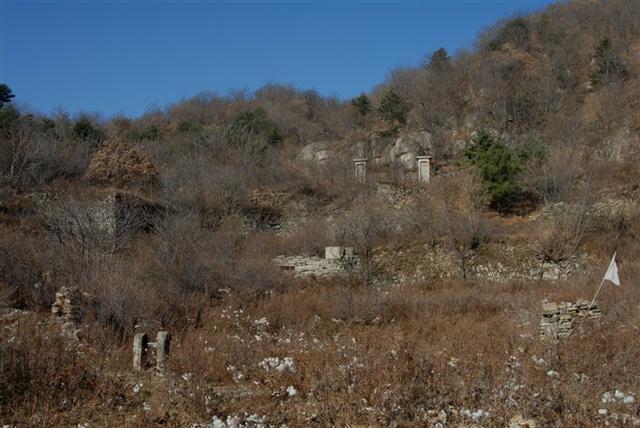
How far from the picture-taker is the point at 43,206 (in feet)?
61.7

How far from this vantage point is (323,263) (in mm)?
19594

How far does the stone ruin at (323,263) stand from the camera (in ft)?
63.4

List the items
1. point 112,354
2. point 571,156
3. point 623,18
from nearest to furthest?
point 112,354 → point 571,156 → point 623,18

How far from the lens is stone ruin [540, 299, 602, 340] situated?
11375 millimetres

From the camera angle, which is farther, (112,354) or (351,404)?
(112,354)

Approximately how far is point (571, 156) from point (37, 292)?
2592 cm

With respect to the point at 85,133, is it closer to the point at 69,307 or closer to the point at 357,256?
the point at 357,256

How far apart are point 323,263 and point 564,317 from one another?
9137 mm

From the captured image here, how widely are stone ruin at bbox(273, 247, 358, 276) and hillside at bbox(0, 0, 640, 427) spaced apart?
0.33 feet

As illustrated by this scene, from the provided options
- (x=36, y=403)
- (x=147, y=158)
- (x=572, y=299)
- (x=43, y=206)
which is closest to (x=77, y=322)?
(x=36, y=403)

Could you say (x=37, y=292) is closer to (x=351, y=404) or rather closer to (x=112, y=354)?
(x=112, y=354)

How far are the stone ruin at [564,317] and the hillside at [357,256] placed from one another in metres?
0.08

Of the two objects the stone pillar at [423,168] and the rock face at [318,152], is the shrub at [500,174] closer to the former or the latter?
the stone pillar at [423,168]

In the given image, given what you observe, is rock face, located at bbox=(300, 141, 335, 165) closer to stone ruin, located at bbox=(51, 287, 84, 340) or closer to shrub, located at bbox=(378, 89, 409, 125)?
shrub, located at bbox=(378, 89, 409, 125)
